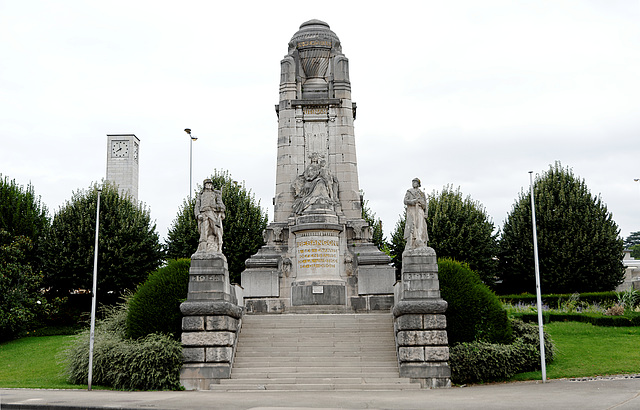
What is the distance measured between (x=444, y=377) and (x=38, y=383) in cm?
1123

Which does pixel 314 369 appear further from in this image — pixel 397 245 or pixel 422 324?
pixel 397 245

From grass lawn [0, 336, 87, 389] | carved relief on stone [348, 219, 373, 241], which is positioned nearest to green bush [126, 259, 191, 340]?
grass lawn [0, 336, 87, 389]

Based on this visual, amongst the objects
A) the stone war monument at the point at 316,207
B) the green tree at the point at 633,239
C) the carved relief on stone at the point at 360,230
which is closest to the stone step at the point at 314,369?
the stone war monument at the point at 316,207

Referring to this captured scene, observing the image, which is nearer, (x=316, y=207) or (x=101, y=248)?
(x=316, y=207)

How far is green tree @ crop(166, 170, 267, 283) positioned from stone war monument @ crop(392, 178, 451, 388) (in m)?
16.3

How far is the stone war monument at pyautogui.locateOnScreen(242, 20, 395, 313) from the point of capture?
76.4 feet

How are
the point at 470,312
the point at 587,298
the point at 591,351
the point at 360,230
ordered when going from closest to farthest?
the point at 470,312 < the point at 591,351 < the point at 360,230 < the point at 587,298

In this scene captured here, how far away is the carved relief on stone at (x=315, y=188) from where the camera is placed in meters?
24.1

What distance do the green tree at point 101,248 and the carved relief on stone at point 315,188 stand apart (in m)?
12.3

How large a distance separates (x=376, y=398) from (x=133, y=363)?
21.7 ft

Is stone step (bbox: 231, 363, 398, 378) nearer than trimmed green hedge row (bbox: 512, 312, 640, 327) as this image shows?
Yes

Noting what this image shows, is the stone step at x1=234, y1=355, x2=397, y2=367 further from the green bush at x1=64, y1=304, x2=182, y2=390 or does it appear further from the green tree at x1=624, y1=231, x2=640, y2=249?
the green tree at x1=624, y1=231, x2=640, y2=249

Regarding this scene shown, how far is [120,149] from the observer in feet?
158

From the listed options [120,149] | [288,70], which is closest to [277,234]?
[288,70]
